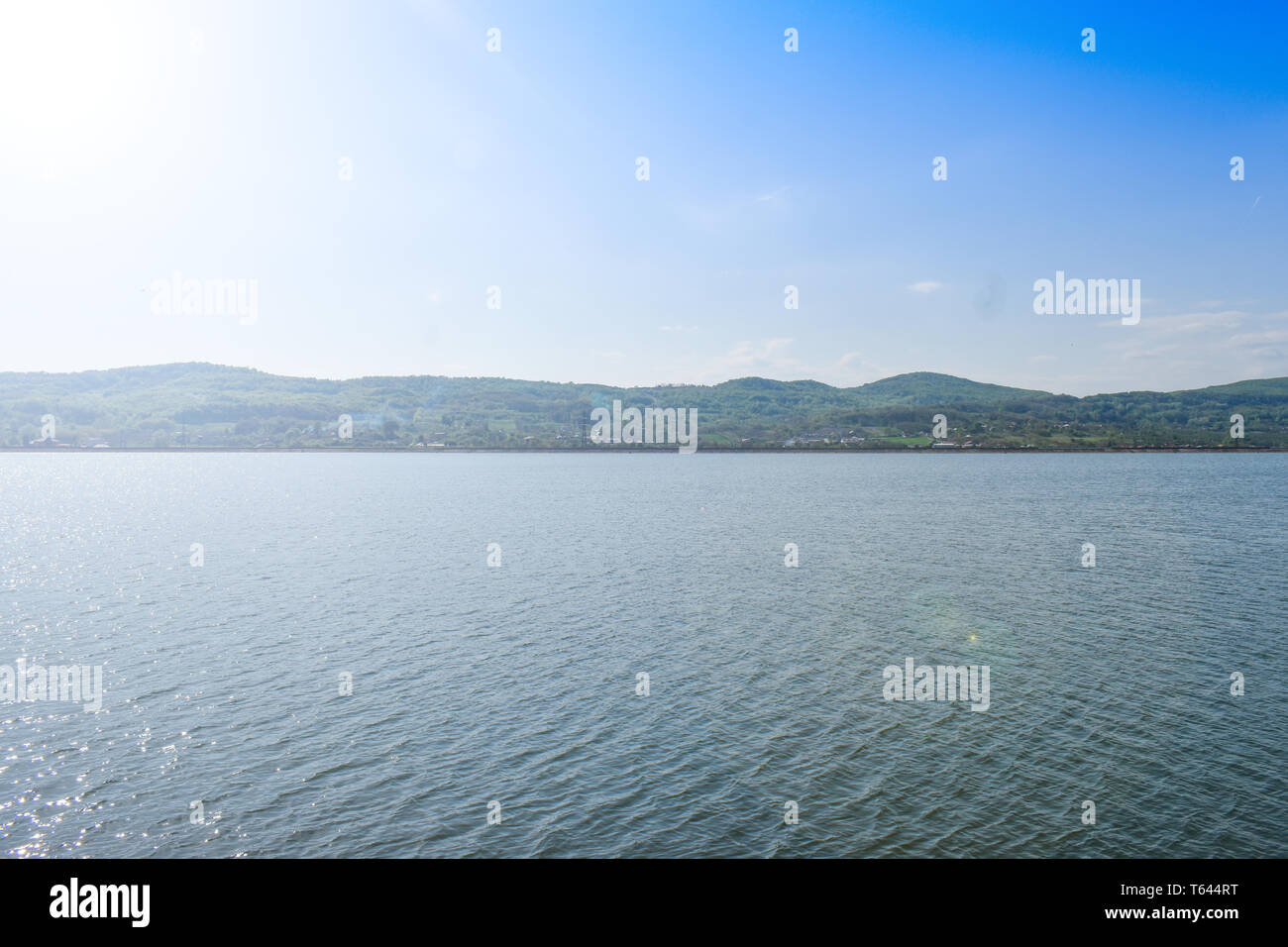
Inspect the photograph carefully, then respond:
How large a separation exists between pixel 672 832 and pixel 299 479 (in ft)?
586

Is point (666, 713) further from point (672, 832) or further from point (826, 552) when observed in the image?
point (826, 552)

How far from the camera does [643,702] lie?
94.2 feet

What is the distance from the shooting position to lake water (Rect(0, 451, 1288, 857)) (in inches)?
770

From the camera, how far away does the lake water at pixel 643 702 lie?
19547 millimetres

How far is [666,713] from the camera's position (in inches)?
1088

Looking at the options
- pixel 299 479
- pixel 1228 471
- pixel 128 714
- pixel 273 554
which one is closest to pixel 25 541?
pixel 273 554

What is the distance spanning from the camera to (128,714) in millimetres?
26844

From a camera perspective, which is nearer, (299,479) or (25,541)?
(25,541)
